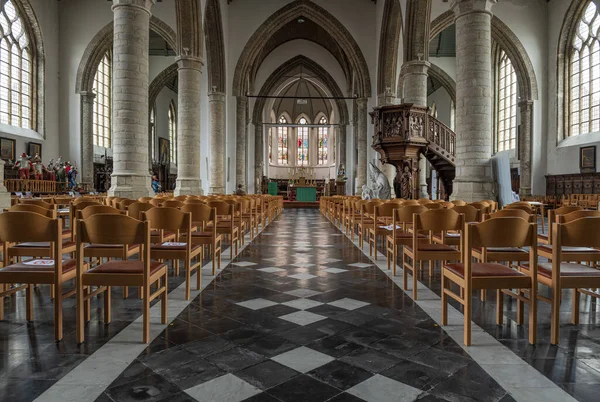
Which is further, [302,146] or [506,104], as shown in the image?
[302,146]

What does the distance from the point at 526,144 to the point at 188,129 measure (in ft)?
49.8

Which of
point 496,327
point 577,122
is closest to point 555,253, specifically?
point 496,327

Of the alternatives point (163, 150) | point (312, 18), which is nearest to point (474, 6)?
point (312, 18)

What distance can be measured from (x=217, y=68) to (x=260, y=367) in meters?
20.1

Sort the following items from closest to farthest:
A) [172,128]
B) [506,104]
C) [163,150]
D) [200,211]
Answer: [200,211], [506,104], [163,150], [172,128]

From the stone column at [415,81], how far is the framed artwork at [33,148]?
1596cm

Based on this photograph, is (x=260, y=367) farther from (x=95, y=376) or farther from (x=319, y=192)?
(x=319, y=192)

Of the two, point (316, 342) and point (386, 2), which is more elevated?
point (386, 2)

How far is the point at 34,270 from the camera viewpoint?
2.88 metres

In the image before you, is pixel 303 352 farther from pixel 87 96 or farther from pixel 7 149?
pixel 87 96

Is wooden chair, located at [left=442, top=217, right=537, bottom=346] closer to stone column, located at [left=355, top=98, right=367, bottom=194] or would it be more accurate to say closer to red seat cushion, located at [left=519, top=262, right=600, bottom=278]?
red seat cushion, located at [left=519, top=262, right=600, bottom=278]

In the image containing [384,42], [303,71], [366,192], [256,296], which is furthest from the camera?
[303,71]

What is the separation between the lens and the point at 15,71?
60.3ft

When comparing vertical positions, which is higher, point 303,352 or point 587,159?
point 587,159
